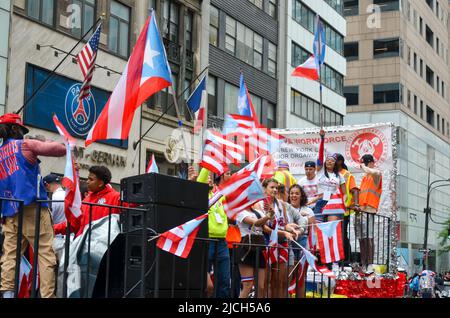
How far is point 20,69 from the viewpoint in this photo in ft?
68.9

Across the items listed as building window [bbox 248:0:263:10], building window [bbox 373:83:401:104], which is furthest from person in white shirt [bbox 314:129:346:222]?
building window [bbox 373:83:401:104]

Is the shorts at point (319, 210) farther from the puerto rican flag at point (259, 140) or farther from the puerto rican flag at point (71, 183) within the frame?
the puerto rican flag at point (71, 183)

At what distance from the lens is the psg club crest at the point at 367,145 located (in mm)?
13320

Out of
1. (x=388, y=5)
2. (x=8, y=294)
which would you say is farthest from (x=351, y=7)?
(x=8, y=294)

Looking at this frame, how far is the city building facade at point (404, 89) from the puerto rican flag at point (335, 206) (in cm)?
4735

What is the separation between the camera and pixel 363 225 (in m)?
11.3

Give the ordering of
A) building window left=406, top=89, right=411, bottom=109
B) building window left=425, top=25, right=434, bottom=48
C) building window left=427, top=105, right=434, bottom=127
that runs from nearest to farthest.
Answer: building window left=406, top=89, right=411, bottom=109
building window left=427, top=105, right=434, bottom=127
building window left=425, top=25, right=434, bottom=48

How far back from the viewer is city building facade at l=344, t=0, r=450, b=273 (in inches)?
2368

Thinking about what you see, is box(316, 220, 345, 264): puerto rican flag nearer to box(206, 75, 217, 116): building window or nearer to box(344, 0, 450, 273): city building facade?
box(206, 75, 217, 116): building window

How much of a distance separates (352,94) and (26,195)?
58.3 m

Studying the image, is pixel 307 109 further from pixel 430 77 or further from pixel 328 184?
pixel 430 77

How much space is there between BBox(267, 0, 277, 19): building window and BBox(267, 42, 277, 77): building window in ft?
5.28

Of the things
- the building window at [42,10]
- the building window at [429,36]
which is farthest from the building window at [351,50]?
the building window at [42,10]

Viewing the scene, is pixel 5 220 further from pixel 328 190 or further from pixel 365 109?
pixel 365 109
